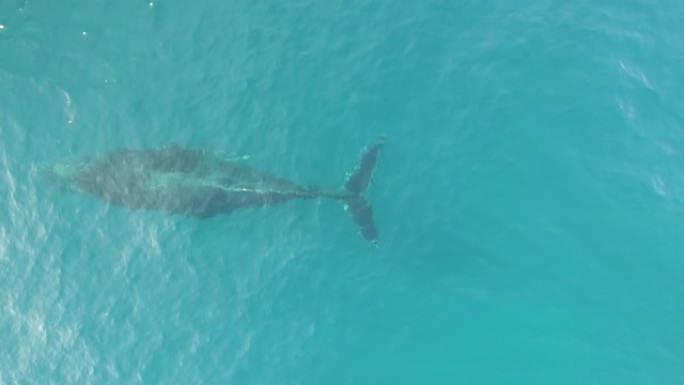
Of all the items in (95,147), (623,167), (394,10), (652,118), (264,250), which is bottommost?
(264,250)

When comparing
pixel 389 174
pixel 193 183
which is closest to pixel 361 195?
pixel 389 174

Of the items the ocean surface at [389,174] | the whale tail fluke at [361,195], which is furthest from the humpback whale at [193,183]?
the ocean surface at [389,174]

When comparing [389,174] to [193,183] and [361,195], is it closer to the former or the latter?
[361,195]

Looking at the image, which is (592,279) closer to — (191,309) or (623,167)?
(623,167)

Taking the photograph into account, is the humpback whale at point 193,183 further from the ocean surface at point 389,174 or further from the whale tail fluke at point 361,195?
the ocean surface at point 389,174

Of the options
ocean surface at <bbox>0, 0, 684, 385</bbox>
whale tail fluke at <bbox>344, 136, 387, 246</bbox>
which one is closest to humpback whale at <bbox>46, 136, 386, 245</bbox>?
whale tail fluke at <bbox>344, 136, 387, 246</bbox>

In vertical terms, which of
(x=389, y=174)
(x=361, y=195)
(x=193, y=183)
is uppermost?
(x=389, y=174)

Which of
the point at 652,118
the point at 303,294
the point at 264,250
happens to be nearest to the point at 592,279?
the point at 652,118
